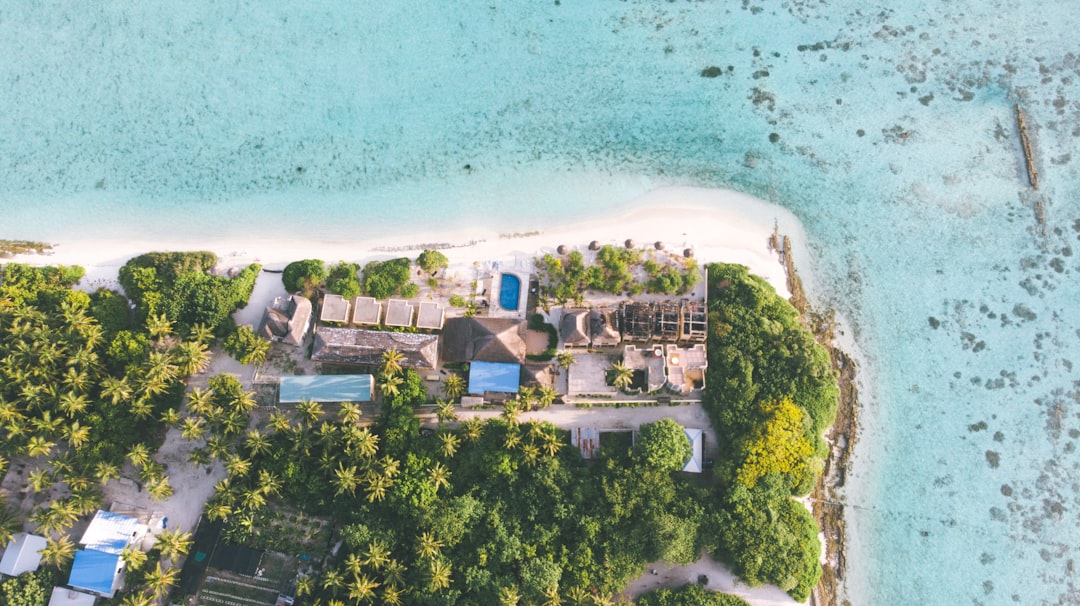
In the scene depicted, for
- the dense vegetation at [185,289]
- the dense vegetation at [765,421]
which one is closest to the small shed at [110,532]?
the dense vegetation at [185,289]

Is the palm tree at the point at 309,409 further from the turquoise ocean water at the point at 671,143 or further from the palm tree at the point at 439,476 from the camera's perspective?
the turquoise ocean water at the point at 671,143

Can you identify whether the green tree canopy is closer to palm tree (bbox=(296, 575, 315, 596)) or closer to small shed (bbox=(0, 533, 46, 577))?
palm tree (bbox=(296, 575, 315, 596))

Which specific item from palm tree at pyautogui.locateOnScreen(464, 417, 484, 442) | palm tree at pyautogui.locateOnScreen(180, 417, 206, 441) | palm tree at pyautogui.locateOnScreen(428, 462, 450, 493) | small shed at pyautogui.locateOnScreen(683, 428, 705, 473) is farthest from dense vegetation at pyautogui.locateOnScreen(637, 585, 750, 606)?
palm tree at pyautogui.locateOnScreen(180, 417, 206, 441)

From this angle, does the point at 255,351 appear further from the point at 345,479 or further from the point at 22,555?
the point at 22,555

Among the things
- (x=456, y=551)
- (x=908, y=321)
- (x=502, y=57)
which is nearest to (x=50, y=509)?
(x=456, y=551)

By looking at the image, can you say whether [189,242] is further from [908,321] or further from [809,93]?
[908,321]

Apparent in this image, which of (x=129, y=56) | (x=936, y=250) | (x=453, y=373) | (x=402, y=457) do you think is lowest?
(x=402, y=457)
